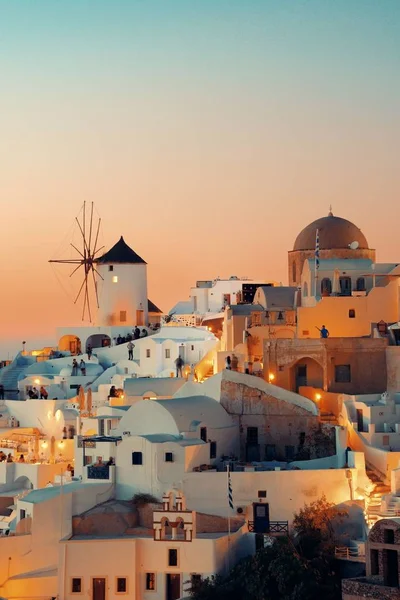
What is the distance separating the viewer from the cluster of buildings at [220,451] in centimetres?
3703

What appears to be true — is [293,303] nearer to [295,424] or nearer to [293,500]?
[295,424]

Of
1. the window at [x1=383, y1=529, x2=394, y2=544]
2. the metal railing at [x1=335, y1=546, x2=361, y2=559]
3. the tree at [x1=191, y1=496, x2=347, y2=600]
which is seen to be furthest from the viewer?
the metal railing at [x1=335, y1=546, x2=361, y2=559]

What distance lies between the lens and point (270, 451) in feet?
136

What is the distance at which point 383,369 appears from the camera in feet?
144

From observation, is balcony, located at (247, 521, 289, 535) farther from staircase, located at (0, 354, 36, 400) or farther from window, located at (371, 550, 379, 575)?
staircase, located at (0, 354, 36, 400)

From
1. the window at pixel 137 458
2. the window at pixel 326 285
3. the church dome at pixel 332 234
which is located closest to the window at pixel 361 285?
the window at pixel 326 285

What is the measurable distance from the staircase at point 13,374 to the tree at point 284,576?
21197 mm

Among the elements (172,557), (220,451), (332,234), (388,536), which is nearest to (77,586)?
(172,557)

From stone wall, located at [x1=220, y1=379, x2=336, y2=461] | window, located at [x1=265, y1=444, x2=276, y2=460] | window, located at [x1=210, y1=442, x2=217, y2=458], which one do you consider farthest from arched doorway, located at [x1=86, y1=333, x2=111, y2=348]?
window, located at [x1=210, y1=442, x2=217, y2=458]

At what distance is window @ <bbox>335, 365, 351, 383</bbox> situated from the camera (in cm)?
4419

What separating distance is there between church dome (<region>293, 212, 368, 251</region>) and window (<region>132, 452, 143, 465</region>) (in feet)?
56.9

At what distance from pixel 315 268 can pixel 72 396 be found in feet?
35.1

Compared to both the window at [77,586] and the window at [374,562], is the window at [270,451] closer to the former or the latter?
the window at [77,586]

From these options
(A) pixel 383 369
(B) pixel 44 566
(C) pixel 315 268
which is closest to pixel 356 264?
(C) pixel 315 268
